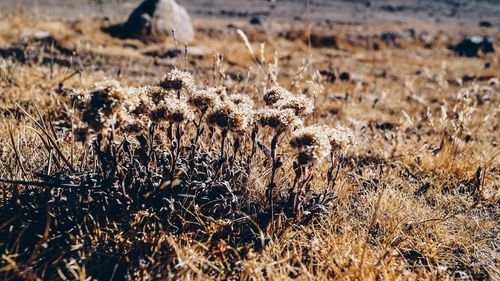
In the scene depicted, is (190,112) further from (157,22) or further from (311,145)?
(157,22)

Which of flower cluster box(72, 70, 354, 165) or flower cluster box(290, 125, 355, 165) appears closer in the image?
flower cluster box(72, 70, 354, 165)

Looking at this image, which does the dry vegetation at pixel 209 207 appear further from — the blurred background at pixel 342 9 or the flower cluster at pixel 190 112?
the blurred background at pixel 342 9

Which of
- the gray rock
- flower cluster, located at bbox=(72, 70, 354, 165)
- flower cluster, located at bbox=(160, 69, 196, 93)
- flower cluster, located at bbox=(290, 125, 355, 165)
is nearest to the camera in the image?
flower cluster, located at bbox=(72, 70, 354, 165)

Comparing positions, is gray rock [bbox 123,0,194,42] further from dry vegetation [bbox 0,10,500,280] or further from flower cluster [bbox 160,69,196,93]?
flower cluster [bbox 160,69,196,93]

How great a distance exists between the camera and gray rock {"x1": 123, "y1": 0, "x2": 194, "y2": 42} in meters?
11.0

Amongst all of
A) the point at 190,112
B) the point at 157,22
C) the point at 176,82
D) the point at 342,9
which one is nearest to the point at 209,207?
the point at 190,112

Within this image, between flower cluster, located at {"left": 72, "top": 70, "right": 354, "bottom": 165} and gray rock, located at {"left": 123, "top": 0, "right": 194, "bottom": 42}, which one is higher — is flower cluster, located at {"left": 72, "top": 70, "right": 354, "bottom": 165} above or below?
below

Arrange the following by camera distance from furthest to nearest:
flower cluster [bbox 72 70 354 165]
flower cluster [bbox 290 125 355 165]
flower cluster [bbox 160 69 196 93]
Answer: flower cluster [bbox 160 69 196 93]
flower cluster [bbox 290 125 355 165]
flower cluster [bbox 72 70 354 165]

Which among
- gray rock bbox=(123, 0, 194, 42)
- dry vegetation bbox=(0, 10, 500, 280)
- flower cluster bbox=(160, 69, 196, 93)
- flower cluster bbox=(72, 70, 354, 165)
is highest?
gray rock bbox=(123, 0, 194, 42)

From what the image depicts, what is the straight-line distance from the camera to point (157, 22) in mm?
11164

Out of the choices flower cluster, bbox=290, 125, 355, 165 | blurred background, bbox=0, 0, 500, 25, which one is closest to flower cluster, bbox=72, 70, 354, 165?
flower cluster, bbox=290, 125, 355, 165

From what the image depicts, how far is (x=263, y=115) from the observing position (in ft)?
7.47

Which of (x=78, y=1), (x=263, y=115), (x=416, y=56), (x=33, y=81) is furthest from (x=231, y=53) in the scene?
(x=78, y=1)

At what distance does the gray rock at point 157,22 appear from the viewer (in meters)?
11.0
